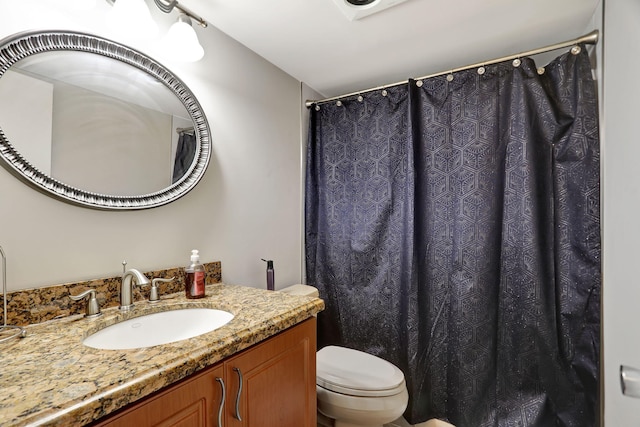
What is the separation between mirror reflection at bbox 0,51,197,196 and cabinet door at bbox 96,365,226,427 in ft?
2.44

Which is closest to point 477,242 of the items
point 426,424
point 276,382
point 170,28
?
point 426,424

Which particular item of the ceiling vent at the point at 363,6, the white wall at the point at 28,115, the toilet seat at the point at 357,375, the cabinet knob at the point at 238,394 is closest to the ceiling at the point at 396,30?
the ceiling vent at the point at 363,6

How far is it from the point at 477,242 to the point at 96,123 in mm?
1781

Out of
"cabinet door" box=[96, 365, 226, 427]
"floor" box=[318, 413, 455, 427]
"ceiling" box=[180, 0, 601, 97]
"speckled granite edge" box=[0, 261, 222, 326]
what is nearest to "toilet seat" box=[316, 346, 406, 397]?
"floor" box=[318, 413, 455, 427]

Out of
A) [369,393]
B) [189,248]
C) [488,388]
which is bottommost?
[488,388]

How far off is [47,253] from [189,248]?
47 centimetres

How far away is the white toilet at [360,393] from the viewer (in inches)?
52.9

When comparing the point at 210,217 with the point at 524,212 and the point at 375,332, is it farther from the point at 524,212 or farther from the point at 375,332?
the point at 524,212

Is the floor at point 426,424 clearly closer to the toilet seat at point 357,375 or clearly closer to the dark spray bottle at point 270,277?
the toilet seat at point 357,375

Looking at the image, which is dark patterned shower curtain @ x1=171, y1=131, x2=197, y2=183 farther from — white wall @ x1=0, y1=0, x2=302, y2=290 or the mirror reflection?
white wall @ x1=0, y1=0, x2=302, y2=290

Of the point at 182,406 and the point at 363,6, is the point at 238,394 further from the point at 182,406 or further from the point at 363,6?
the point at 363,6

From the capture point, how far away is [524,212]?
149 centimetres

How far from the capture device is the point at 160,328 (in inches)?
40.9

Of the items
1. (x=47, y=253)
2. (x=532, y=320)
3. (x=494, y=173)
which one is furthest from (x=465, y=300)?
(x=47, y=253)
